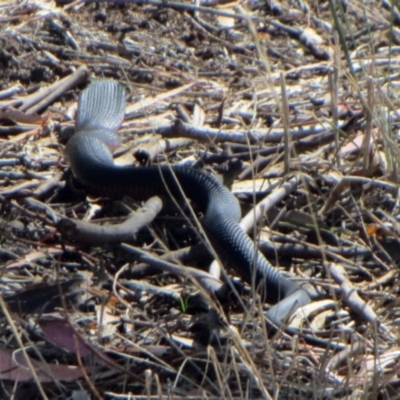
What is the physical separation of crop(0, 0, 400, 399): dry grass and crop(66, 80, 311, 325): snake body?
8 centimetres

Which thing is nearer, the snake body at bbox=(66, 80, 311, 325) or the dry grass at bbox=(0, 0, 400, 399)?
the dry grass at bbox=(0, 0, 400, 399)

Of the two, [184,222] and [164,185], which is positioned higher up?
[164,185]

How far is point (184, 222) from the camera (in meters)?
3.86

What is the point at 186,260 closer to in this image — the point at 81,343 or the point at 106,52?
the point at 81,343

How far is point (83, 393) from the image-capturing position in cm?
276

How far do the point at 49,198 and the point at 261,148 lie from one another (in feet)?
3.23

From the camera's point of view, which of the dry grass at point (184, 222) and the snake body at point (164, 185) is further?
the snake body at point (164, 185)

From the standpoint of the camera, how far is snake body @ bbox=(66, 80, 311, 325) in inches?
131

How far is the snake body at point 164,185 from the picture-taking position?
333 centimetres

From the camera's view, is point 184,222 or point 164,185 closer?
point 164,185

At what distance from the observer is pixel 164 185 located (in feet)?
12.2

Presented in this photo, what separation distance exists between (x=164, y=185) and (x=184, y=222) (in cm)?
21

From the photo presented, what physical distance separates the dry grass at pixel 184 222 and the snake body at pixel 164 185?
0.08m

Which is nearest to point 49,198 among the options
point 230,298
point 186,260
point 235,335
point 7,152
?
point 7,152
